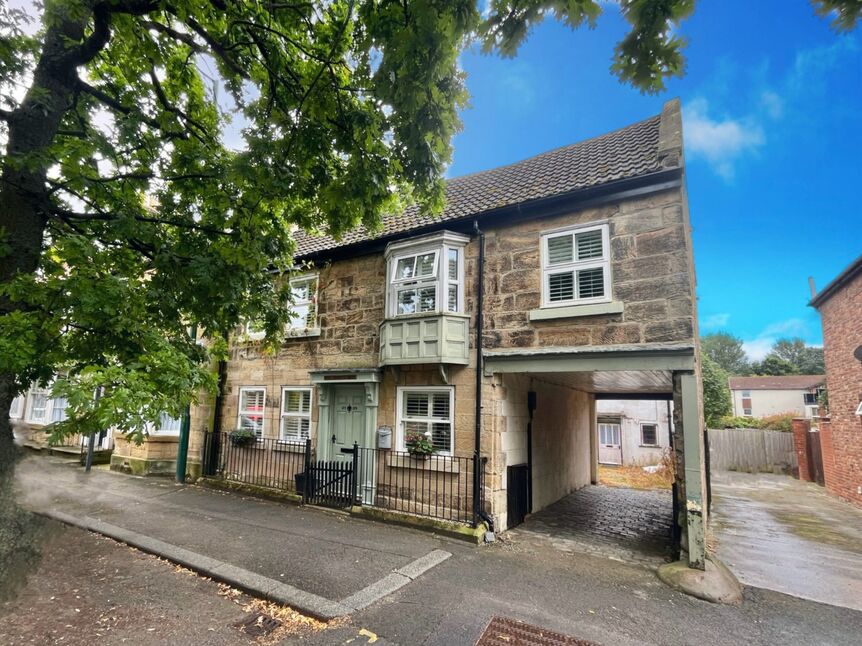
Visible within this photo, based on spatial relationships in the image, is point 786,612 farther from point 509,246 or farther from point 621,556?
point 509,246

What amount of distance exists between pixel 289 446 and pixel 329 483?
1790 millimetres

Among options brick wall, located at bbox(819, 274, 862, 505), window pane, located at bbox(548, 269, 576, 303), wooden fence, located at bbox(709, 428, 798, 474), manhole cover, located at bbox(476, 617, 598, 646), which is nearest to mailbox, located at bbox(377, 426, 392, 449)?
window pane, located at bbox(548, 269, 576, 303)

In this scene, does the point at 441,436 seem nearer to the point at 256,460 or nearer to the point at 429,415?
the point at 429,415

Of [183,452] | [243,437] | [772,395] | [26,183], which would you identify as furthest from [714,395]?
[26,183]

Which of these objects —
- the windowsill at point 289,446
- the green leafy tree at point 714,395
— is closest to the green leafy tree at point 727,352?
the green leafy tree at point 714,395

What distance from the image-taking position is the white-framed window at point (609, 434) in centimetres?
2311

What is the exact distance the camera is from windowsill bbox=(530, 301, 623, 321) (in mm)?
7258

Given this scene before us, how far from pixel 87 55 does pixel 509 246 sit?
22.1 ft

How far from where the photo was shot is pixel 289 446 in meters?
10.5

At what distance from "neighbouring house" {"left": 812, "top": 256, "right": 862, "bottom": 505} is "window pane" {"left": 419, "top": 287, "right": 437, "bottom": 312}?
34.3 feet

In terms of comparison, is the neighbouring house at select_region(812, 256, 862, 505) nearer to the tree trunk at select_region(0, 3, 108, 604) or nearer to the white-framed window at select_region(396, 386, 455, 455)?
the white-framed window at select_region(396, 386, 455, 455)

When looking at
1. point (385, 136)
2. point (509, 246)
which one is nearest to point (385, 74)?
point (385, 136)

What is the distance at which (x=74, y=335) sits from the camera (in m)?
4.32

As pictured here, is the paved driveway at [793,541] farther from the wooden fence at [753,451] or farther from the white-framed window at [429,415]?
the wooden fence at [753,451]
